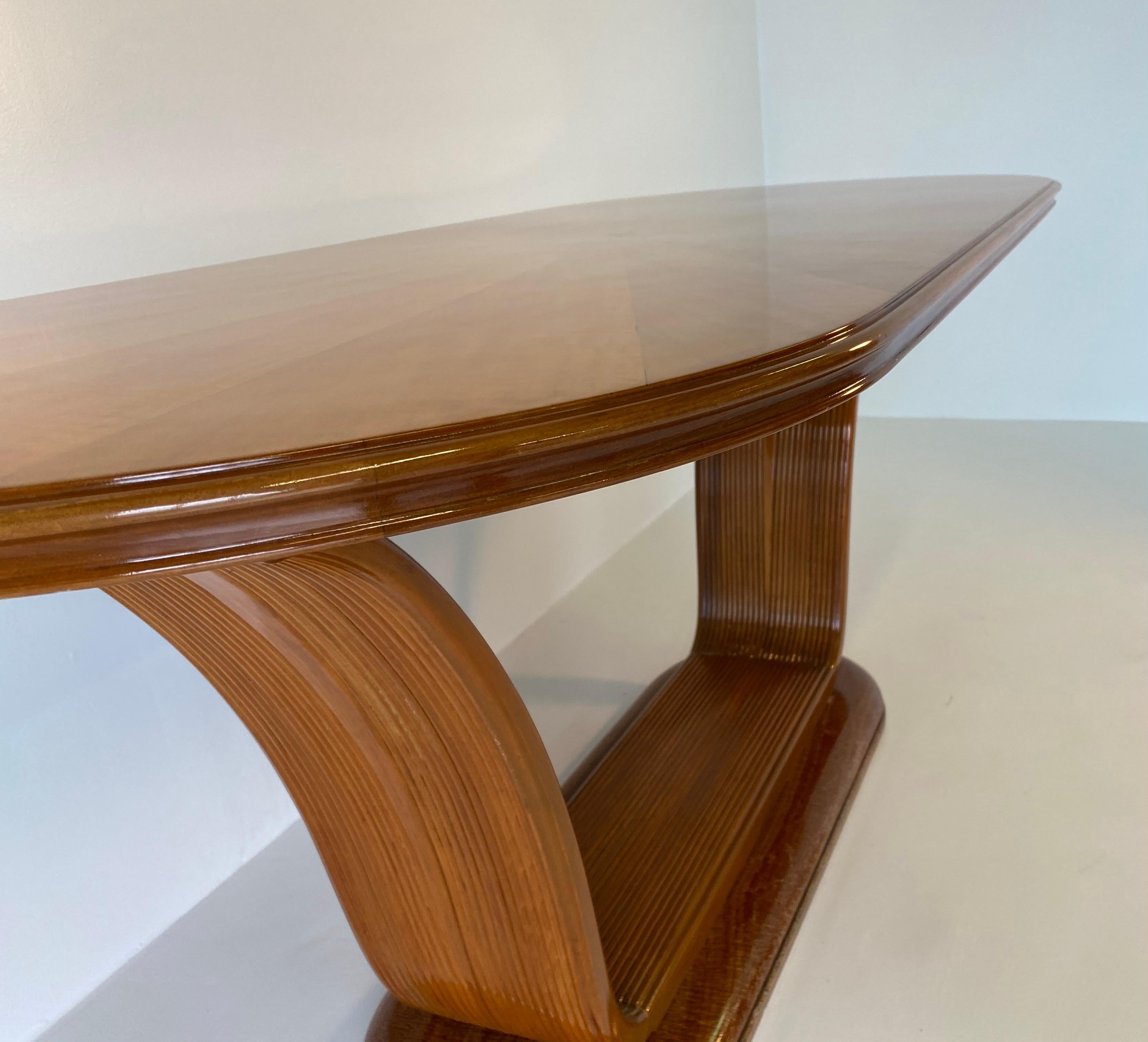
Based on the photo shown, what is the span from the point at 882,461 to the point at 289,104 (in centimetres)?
207

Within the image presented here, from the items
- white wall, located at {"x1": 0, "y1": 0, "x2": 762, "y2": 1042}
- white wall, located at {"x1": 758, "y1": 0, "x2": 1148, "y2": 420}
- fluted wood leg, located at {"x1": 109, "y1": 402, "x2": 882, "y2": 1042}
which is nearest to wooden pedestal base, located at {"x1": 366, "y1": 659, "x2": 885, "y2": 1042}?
fluted wood leg, located at {"x1": 109, "y1": 402, "x2": 882, "y2": 1042}

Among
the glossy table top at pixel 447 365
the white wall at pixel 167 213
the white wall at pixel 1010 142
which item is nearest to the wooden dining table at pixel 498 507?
the glossy table top at pixel 447 365

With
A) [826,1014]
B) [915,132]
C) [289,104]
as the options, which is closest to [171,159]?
[289,104]

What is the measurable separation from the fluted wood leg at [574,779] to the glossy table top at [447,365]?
0.14 meters

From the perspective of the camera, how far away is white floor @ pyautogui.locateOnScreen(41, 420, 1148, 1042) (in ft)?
3.84

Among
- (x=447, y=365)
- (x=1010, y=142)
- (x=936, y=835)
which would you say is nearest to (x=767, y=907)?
(x=936, y=835)

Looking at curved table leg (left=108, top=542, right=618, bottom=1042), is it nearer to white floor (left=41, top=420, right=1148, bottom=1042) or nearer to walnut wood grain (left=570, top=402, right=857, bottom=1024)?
walnut wood grain (left=570, top=402, right=857, bottom=1024)

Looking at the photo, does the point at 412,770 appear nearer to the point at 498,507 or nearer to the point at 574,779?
the point at 498,507

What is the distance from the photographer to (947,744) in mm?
1608

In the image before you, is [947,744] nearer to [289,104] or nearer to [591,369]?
[591,369]

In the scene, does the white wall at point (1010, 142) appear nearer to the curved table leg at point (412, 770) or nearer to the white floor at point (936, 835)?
the white floor at point (936, 835)

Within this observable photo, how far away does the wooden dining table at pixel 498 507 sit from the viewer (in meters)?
0.47

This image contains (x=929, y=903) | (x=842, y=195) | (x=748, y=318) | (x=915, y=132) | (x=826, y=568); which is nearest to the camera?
(x=748, y=318)

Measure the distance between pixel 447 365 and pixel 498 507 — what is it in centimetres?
14
